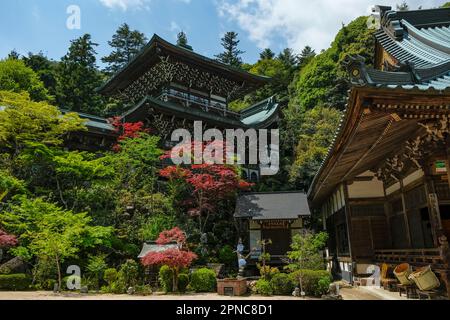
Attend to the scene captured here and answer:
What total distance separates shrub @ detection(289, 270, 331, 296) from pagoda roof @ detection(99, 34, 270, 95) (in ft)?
52.7

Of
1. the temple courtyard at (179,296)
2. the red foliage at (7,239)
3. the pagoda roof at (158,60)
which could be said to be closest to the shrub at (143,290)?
the temple courtyard at (179,296)

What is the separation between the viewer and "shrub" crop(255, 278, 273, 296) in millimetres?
13172

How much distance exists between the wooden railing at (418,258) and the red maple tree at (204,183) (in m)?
8.83

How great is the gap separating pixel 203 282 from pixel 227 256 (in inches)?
164

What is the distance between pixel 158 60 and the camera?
2375 cm

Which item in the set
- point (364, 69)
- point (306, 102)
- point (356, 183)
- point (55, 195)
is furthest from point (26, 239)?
point (306, 102)

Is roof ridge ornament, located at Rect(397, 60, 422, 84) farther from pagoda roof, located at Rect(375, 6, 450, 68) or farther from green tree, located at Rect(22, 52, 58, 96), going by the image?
green tree, located at Rect(22, 52, 58, 96)

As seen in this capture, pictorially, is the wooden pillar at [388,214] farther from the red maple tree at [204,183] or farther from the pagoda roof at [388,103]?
the red maple tree at [204,183]

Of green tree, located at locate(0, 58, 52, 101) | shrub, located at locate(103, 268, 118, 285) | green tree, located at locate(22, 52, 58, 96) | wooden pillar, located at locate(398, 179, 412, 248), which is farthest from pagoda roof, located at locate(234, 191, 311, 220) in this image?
green tree, located at locate(22, 52, 58, 96)

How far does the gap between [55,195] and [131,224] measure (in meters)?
4.08
